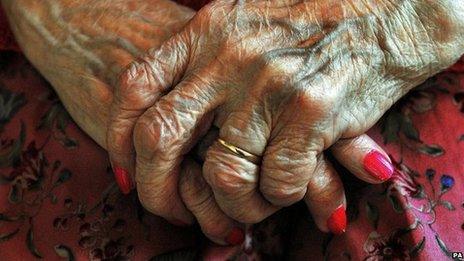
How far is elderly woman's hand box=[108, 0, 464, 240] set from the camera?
0.70m

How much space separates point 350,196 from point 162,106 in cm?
25

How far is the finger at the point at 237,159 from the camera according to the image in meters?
0.70

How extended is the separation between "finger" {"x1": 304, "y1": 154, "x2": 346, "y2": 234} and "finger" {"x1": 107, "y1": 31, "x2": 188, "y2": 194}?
19 centimetres

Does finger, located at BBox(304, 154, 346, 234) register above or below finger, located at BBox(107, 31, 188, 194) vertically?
below

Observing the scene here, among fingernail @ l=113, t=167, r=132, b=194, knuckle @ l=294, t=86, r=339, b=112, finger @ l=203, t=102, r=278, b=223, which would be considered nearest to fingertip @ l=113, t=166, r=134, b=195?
fingernail @ l=113, t=167, r=132, b=194

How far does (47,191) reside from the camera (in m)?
0.88

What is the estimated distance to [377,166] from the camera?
740 mm

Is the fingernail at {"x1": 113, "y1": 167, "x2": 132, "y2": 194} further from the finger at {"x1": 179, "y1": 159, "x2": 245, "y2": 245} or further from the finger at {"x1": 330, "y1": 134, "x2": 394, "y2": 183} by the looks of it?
the finger at {"x1": 330, "y1": 134, "x2": 394, "y2": 183}

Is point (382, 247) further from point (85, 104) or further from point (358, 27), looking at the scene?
point (85, 104)

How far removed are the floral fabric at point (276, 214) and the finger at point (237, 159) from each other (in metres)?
0.14

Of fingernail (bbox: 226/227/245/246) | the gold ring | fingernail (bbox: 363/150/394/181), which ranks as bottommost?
fingernail (bbox: 226/227/245/246)

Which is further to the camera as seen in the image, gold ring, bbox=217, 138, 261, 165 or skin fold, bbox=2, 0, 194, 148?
skin fold, bbox=2, 0, 194, 148

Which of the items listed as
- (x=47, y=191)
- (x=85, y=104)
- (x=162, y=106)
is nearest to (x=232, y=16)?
(x=162, y=106)

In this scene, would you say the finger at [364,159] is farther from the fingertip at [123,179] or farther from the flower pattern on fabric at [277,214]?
the fingertip at [123,179]
